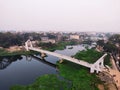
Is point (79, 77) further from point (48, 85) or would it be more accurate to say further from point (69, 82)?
point (48, 85)

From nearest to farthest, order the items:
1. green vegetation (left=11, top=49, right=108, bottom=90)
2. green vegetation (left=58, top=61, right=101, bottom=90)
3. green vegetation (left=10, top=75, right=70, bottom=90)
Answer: green vegetation (left=10, top=75, right=70, bottom=90) → green vegetation (left=11, top=49, right=108, bottom=90) → green vegetation (left=58, top=61, right=101, bottom=90)

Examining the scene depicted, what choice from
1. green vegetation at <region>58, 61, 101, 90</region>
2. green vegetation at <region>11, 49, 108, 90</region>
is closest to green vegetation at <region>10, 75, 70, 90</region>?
green vegetation at <region>11, 49, 108, 90</region>

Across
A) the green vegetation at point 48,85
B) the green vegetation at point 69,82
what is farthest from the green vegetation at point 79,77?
the green vegetation at point 48,85

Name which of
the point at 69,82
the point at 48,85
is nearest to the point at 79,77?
the point at 69,82

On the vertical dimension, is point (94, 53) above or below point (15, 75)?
above

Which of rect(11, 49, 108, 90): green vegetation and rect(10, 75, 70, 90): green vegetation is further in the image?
rect(11, 49, 108, 90): green vegetation

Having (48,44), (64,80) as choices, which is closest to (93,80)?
(64,80)

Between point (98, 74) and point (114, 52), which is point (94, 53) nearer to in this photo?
point (114, 52)

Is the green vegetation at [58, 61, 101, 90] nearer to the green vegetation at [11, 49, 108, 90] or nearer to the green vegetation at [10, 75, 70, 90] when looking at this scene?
the green vegetation at [11, 49, 108, 90]

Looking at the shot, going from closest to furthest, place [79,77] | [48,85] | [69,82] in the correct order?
[48,85] → [69,82] → [79,77]

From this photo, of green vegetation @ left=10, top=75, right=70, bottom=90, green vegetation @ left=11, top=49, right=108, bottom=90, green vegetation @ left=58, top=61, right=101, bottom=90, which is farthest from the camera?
green vegetation @ left=58, top=61, right=101, bottom=90

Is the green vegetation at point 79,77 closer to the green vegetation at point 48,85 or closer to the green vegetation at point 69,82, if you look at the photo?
the green vegetation at point 69,82
